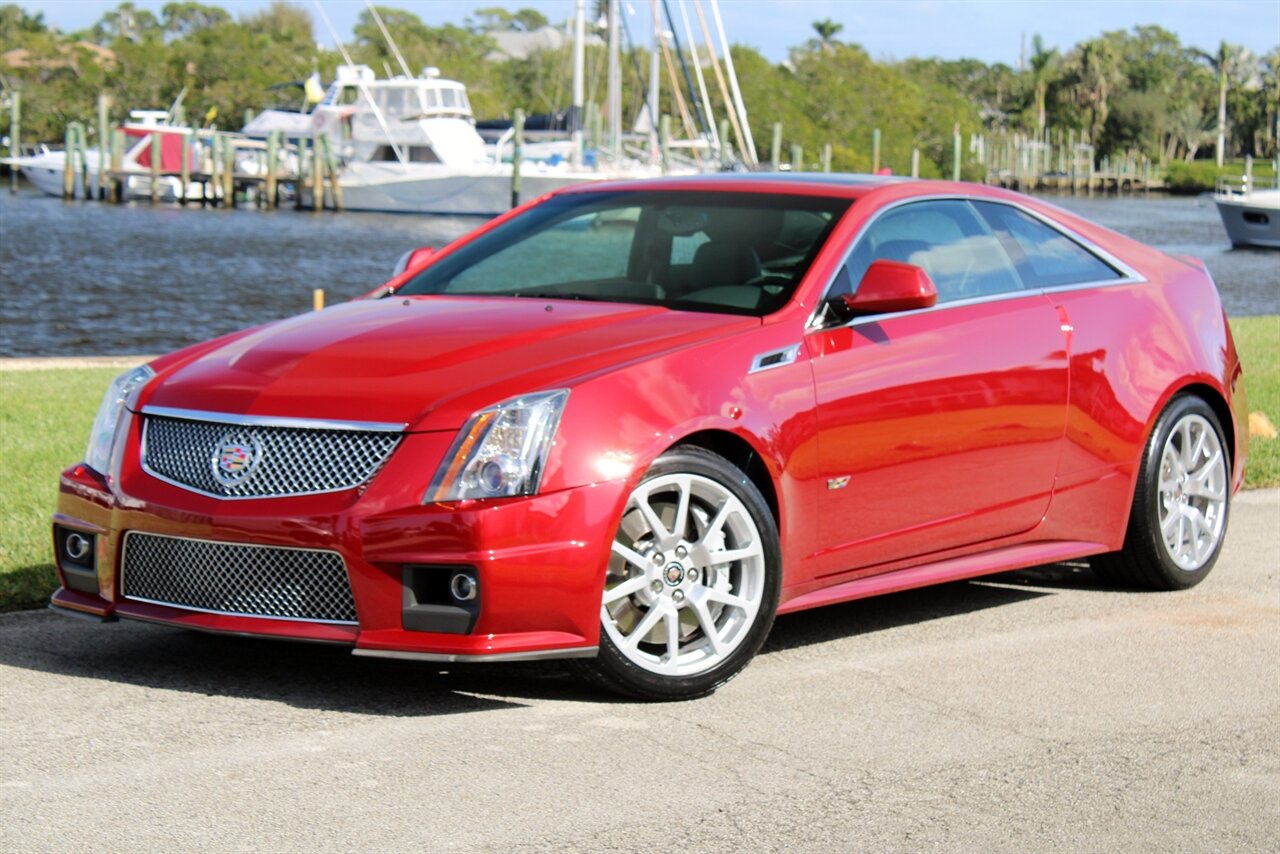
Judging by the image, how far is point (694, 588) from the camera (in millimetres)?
5461

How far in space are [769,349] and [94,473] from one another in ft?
6.50

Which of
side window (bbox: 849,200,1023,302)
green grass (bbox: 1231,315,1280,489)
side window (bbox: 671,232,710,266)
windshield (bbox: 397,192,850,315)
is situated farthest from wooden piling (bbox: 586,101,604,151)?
side window (bbox: 671,232,710,266)

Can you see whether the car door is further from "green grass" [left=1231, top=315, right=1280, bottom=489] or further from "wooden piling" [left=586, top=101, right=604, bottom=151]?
"wooden piling" [left=586, top=101, right=604, bottom=151]

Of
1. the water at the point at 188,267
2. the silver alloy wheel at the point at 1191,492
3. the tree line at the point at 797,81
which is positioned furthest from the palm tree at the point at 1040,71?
the silver alloy wheel at the point at 1191,492

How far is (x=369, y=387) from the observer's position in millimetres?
5258

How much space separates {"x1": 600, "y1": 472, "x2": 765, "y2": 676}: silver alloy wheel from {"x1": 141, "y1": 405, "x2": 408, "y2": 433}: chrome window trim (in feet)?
2.31

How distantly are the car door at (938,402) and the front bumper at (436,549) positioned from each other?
1020mm

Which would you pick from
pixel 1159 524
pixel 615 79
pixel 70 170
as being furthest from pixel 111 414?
pixel 70 170

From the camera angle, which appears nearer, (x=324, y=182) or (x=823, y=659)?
(x=823, y=659)

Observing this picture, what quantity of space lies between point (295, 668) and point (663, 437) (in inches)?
52.2

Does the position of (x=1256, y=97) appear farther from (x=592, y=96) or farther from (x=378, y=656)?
(x=378, y=656)

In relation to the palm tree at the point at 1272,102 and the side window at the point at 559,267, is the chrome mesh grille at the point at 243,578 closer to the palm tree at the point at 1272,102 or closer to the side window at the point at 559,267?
the side window at the point at 559,267

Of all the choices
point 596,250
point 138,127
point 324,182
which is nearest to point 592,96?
point 324,182

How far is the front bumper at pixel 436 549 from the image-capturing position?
4996 millimetres
